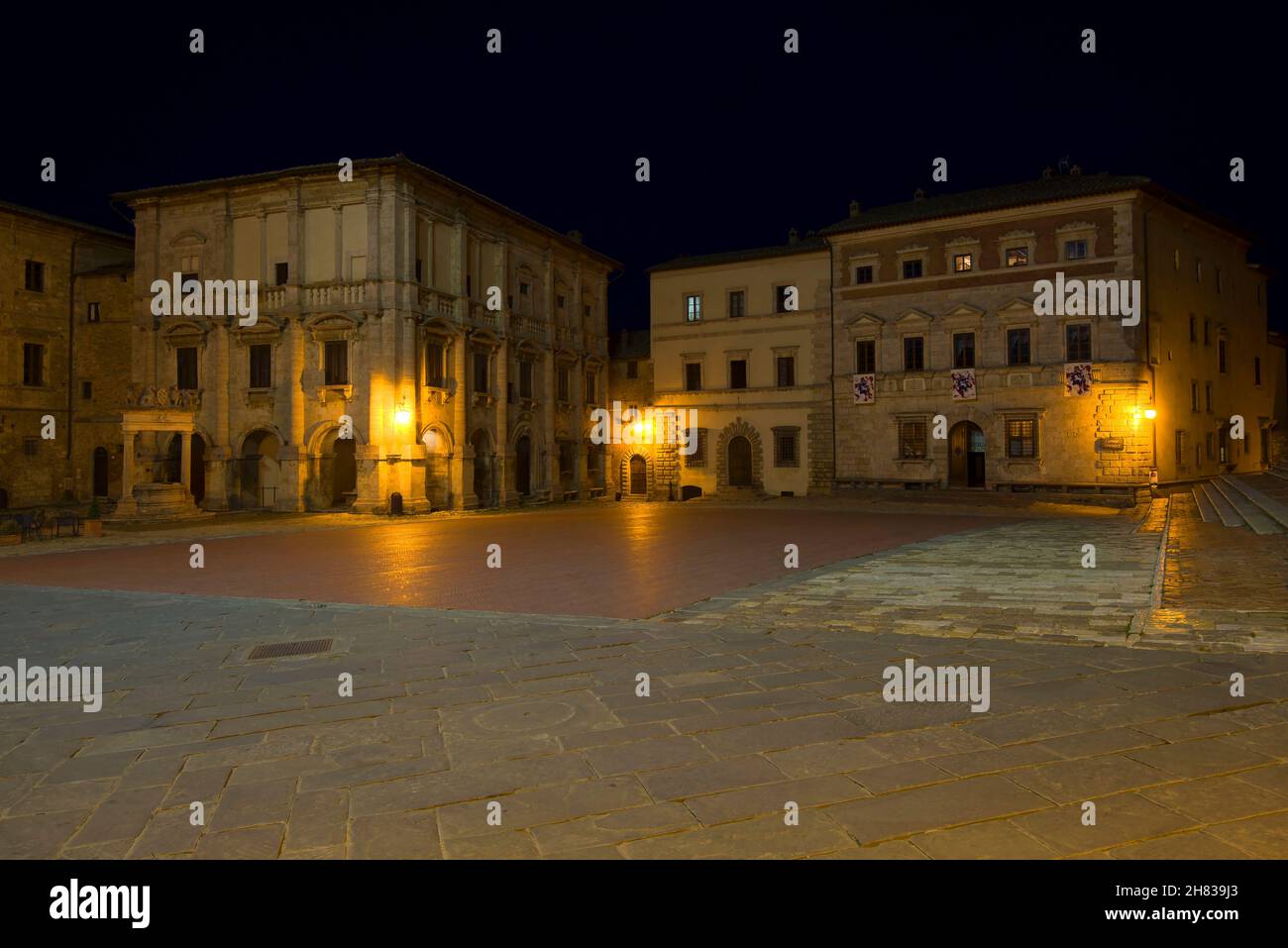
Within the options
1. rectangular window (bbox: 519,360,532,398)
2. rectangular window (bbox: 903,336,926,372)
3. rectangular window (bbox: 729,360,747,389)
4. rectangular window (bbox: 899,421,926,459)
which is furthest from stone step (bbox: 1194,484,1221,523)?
rectangular window (bbox: 519,360,532,398)

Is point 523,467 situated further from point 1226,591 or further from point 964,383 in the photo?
point 1226,591

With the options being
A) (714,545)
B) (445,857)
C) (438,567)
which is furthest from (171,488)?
(445,857)

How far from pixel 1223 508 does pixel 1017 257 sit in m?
13.7

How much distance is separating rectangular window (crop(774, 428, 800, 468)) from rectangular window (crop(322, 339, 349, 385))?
720 inches

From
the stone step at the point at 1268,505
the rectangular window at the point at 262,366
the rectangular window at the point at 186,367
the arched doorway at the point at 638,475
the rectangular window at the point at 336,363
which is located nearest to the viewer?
the stone step at the point at 1268,505

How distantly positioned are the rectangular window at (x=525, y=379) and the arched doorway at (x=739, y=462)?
9.45 meters

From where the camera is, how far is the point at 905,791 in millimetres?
4230

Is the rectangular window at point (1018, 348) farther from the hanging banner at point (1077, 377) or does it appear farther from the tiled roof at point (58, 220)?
the tiled roof at point (58, 220)

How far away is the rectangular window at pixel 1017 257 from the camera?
104ft

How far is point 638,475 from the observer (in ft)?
137

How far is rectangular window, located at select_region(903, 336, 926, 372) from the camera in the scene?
33750 mm

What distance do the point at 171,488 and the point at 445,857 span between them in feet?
82.0

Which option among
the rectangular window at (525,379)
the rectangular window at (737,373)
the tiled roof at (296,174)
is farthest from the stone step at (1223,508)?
the tiled roof at (296,174)

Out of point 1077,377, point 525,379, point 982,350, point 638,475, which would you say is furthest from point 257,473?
point 1077,377
